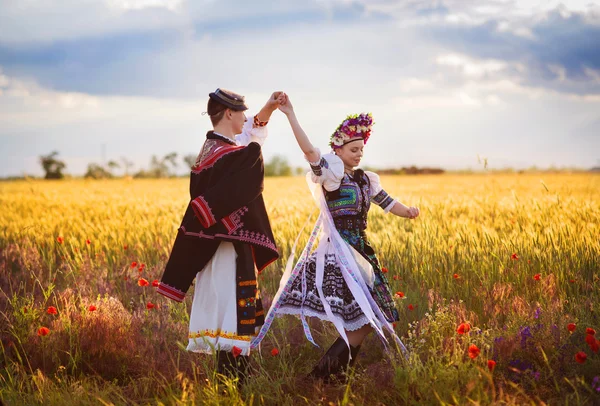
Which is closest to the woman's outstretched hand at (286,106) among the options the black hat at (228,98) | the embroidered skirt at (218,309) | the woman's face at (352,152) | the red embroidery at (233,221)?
the black hat at (228,98)

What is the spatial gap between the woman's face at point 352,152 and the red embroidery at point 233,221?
32.6 inches

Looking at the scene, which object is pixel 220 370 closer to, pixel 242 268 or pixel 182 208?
pixel 242 268

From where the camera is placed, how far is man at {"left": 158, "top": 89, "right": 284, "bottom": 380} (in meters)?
3.71

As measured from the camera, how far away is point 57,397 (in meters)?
3.61

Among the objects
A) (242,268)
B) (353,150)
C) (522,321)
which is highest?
(353,150)

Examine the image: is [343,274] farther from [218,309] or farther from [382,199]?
[218,309]

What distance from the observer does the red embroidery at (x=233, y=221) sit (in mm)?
3732

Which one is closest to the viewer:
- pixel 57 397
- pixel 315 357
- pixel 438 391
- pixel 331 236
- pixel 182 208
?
pixel 438 391

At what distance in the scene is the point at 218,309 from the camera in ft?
12.3

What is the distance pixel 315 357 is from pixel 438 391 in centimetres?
136

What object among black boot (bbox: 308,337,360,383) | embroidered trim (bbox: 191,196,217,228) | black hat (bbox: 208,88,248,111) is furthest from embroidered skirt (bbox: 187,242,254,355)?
black hat (bbox: 208,88,248,111)

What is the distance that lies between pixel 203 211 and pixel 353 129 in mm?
1174

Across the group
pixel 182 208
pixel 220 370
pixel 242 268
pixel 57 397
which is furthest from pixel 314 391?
pixel 182 208

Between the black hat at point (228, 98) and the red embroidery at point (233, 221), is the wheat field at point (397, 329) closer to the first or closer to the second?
the red embroidery at point (233, 221)
